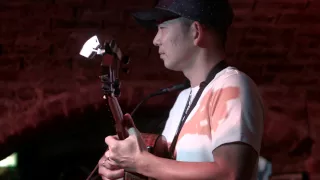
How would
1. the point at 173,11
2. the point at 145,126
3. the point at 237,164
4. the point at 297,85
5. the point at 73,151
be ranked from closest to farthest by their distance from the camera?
the point at 237,164, the point at 173,11, the point at 297,85, the point at 145,126, the point at 73,151

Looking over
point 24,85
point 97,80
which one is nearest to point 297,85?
point 97,80

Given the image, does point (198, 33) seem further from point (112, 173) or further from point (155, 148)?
point (112, 173)

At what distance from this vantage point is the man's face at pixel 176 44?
1.44 meters

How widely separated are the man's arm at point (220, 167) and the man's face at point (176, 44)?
0.96 ft

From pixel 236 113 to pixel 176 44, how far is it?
0.94 ft

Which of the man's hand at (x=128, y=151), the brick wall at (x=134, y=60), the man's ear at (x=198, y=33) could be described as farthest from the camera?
the brick wall at (x=134, y=60)

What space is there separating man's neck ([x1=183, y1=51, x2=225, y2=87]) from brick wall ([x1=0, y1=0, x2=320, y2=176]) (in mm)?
1009

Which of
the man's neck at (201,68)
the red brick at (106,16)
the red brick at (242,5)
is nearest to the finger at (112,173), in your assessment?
the man's neck at (201,68)

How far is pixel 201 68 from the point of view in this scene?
56.8 inches

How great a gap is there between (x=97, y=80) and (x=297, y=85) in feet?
2.82

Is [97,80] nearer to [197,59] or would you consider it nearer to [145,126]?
[145,126]

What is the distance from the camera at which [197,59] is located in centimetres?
144

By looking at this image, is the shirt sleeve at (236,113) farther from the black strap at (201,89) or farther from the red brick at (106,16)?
the red brick at (106,16)

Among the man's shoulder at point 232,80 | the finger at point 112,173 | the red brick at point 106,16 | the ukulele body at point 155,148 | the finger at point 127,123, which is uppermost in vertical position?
the red brick at point 106,16
